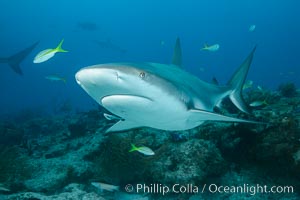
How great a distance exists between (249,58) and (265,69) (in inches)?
6561

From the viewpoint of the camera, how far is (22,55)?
1741 centimetres

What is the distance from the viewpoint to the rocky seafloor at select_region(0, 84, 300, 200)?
4543 millimetres

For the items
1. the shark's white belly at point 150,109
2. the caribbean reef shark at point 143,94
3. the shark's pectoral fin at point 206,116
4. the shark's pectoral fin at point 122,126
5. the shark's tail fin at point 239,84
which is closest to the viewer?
the caribbean reef shark at point 143,94

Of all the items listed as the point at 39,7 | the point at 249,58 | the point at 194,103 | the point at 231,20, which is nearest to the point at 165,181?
the point at 194,103

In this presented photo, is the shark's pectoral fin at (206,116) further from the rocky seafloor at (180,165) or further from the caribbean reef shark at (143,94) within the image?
the rocky seafloor at (180,165)

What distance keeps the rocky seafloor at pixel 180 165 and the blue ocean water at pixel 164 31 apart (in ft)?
384

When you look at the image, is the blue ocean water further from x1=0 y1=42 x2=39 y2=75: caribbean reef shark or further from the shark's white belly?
the shark's white belly

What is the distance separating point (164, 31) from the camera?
173375 millimetres

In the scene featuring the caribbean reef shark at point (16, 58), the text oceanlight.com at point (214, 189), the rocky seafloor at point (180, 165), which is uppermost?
the caribbean reef shark at point (16, 58)

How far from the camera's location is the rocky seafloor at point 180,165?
4.54 meters

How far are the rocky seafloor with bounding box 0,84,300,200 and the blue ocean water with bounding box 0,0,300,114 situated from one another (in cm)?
11707

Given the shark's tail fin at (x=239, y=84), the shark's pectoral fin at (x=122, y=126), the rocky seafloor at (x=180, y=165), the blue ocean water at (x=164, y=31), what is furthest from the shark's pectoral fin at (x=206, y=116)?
the blue ocean water at (x=164, y=31)

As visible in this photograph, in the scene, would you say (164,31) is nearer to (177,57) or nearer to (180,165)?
(177,57)

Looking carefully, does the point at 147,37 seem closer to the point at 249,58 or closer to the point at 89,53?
the point at 89,53
